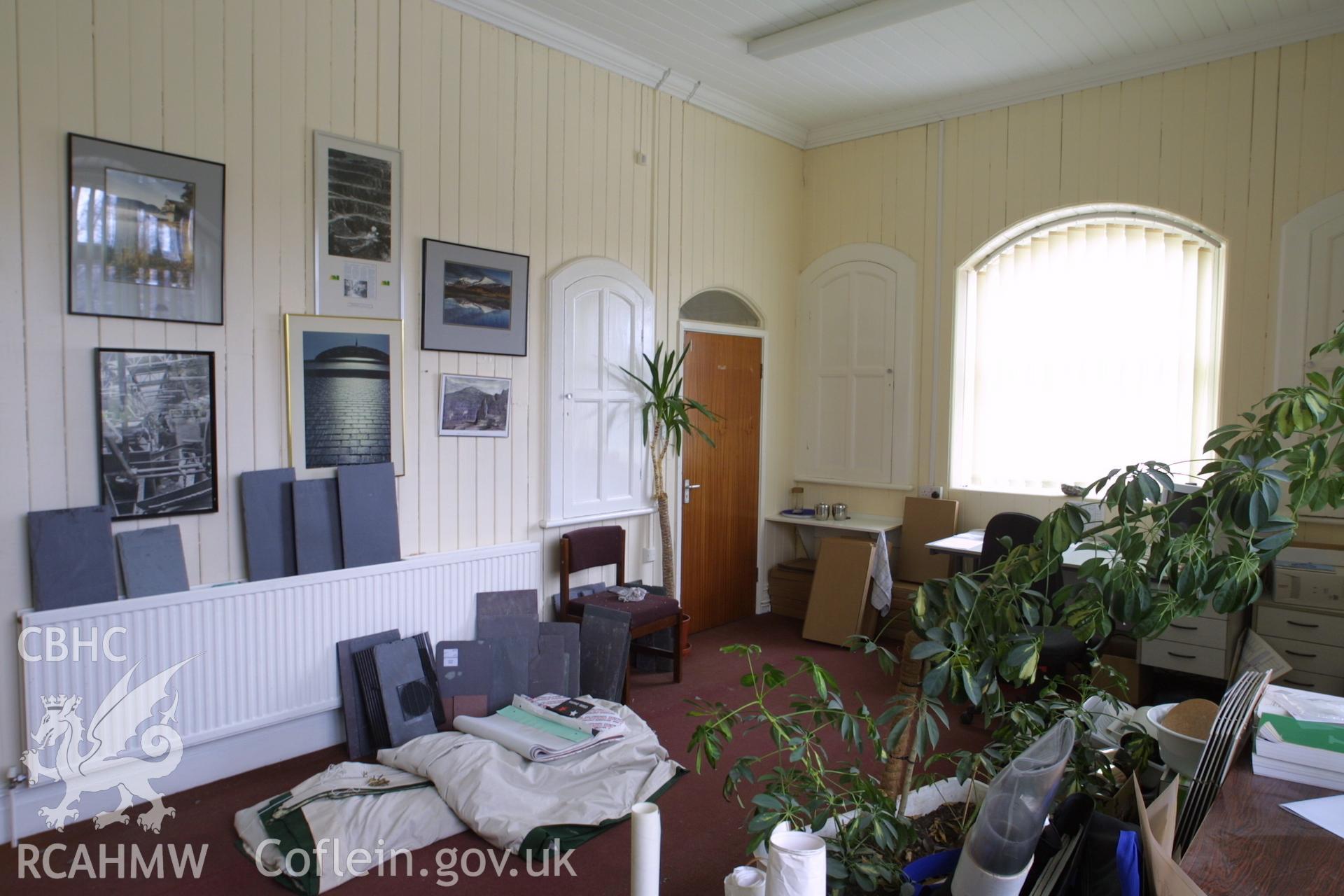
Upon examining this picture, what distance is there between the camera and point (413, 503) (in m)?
4.19

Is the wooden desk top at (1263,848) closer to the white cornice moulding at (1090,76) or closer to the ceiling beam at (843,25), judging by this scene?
the ceiling beam at (843,25)

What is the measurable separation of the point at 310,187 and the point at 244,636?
1.99 m

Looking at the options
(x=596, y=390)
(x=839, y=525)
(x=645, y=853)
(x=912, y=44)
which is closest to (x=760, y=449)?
(x=839, y=525)

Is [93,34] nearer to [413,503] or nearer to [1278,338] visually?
[413,503]

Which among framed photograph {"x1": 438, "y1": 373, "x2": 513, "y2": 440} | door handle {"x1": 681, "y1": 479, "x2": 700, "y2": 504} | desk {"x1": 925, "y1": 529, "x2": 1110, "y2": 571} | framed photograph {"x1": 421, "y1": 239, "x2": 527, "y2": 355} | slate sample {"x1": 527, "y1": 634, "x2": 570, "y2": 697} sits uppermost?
framed photograph {"x1": 421, "y1": 239, "x2": 527, "y2": 355}

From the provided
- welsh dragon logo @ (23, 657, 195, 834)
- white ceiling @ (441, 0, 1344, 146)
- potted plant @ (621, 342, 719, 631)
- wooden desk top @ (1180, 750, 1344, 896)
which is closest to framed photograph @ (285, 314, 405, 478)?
welsh dragon logo @ (23, 657, 195, 834)

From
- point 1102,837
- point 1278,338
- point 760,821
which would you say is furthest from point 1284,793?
point 1278,338

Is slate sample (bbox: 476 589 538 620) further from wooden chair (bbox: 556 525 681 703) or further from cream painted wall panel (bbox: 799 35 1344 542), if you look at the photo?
cream painted wall panel (bbox: 799 35 1344 542)

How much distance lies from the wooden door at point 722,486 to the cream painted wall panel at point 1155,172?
888mm

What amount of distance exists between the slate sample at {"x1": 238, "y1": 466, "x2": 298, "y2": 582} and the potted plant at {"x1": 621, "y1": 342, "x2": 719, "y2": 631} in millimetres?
2196

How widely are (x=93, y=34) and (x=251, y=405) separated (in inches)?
58.9

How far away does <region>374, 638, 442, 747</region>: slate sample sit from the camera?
3.83 metres

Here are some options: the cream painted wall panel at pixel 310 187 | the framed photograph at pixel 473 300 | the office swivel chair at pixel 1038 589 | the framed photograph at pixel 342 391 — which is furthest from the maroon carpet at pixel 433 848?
the framed photograph at pixel 473 300

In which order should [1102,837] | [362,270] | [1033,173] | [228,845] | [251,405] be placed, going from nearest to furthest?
[1102,837] < [228,845] < [251,405] < [362,270] < [1033,173]
